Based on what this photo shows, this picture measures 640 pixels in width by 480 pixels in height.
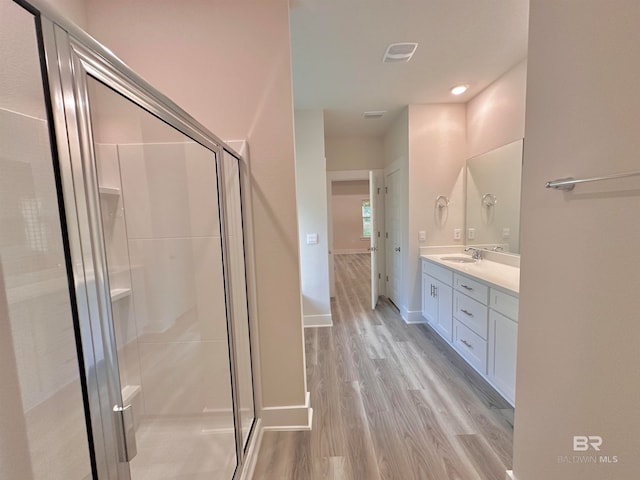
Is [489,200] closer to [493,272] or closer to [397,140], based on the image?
[493,272]

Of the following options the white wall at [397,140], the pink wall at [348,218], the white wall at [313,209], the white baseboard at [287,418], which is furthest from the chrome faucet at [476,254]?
the pink wall at [348,218]

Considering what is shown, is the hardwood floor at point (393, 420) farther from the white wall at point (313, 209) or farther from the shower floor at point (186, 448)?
the white wall at point (313, 209)

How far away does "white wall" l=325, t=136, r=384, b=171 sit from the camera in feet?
14.7

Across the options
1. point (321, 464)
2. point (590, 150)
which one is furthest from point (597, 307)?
point (321, 464)

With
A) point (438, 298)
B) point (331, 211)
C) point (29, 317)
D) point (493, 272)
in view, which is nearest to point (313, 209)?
point (331, 211)

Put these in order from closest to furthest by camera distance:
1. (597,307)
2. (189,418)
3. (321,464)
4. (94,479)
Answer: (94,479) < (597,307) < (189,418) < (321,464)

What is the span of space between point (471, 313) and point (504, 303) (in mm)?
496

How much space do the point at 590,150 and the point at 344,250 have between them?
944 cm

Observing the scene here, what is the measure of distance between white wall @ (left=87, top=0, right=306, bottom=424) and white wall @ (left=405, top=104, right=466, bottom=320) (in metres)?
2.20

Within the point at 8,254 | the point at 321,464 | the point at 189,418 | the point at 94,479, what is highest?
the point at 8,254

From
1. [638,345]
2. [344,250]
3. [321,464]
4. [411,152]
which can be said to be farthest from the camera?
[344,250]

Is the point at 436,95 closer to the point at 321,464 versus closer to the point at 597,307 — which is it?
the point at 597,307

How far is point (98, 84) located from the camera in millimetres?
675

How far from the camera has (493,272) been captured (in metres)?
2.48
